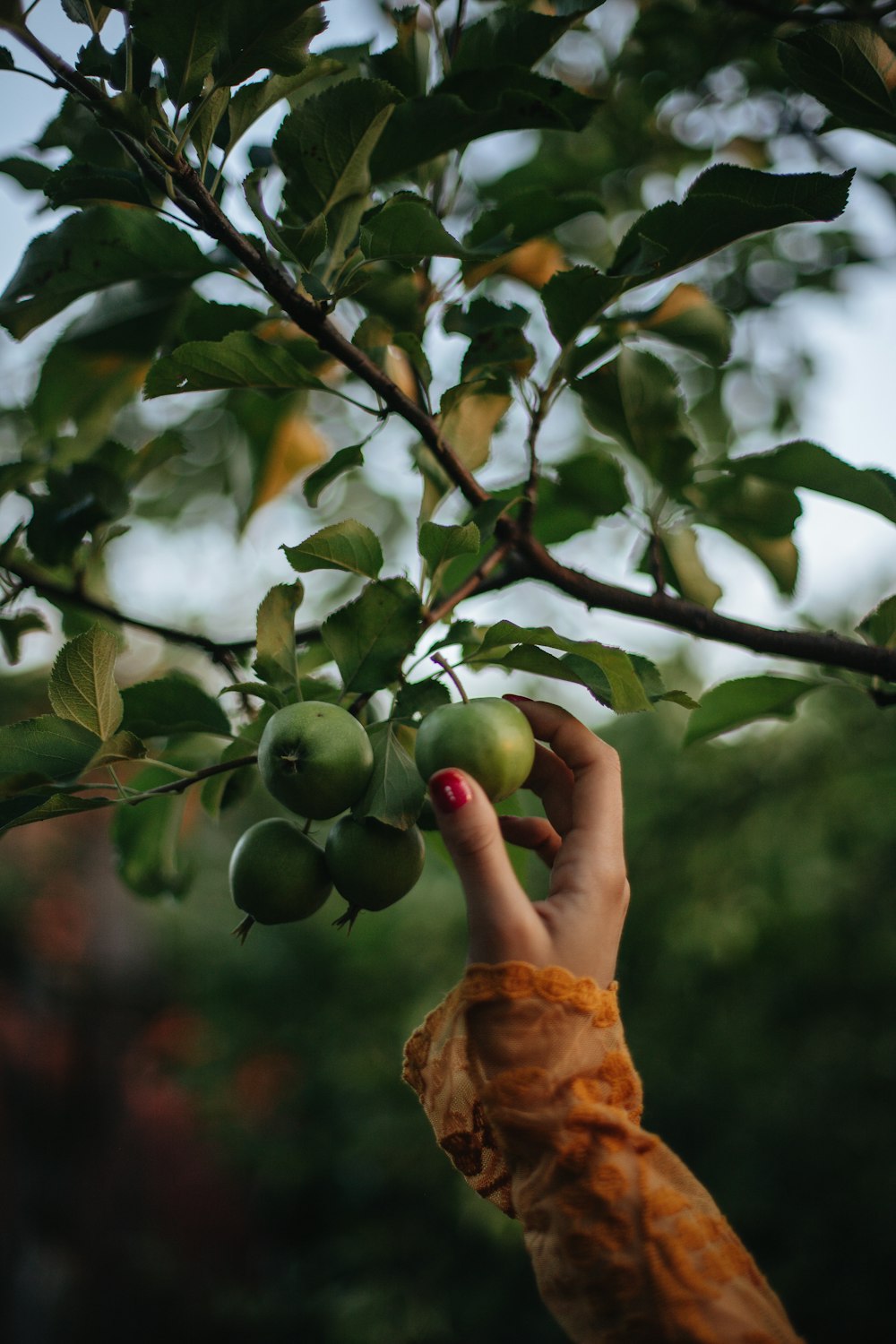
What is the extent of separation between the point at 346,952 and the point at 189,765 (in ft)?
10.5

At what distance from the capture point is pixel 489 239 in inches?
35.5

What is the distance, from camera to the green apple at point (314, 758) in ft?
2.19

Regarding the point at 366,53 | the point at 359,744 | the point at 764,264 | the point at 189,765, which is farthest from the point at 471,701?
the point at 764,264

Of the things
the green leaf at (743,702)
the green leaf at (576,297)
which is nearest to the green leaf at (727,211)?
the green leaf at (576,297)

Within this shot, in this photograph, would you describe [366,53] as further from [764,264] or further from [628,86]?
[764,264]

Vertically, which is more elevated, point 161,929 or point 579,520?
point 579,520

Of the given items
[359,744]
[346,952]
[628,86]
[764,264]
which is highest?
[628,86]

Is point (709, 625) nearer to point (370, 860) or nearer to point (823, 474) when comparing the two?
point (823, 474)

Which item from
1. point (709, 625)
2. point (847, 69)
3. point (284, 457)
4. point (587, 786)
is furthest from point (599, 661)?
point (284, 457)

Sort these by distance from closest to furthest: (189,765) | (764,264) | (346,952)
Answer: (189,765) → (764,264) → (346,952)

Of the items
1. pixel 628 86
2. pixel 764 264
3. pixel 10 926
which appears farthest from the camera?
pixel 10 926

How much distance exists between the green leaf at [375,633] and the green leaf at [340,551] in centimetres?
3

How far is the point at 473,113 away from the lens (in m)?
0.70

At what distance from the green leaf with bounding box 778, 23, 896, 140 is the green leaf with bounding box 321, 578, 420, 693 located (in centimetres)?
55
